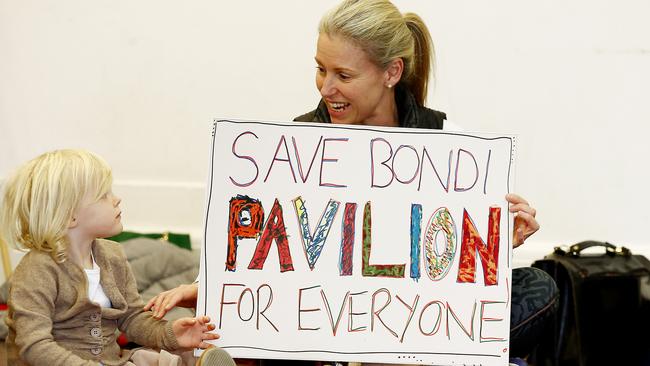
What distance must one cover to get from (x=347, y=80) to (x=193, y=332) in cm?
77

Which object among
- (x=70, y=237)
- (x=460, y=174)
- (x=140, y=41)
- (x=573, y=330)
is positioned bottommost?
(x=573, y=330)

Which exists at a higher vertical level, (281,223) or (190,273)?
(281,223)

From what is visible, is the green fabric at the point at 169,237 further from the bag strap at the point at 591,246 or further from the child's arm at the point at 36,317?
the child's arm at the point at 36,317

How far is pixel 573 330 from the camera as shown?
2945mm

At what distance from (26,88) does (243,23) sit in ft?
2.85

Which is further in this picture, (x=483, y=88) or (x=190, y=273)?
(x=483, y=88)

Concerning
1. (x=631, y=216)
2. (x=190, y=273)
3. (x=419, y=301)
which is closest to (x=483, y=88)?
(x=631, y=216)

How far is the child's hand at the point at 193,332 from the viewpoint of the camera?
79.4 inches

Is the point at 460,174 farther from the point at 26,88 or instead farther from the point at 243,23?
the point at 26,88

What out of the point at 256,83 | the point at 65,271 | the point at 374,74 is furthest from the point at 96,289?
the point at 256,83

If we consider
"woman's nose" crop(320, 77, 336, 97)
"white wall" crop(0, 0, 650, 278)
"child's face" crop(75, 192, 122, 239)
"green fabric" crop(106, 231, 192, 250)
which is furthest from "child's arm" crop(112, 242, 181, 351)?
"white wall" crop(0, 0, 650, 278)

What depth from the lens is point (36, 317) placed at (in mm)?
1880

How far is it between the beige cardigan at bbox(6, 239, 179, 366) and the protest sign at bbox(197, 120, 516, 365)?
0.61 feet

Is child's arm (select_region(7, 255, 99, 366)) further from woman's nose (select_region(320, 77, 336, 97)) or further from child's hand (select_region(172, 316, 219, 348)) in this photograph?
woman's nose (select_region(320, 77, 336, 97))
